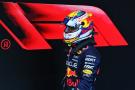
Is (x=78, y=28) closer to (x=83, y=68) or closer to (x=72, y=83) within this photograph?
(x=83, y=68)

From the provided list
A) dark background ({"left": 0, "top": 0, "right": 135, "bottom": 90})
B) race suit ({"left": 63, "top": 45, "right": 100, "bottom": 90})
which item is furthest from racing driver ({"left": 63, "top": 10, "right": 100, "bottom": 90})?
dark background ({"left": 0, "top": 0, "right": 135, "bottom": 90})

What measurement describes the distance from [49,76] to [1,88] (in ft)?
1.64

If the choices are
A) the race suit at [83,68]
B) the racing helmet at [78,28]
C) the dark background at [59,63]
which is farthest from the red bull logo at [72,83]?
the dark background at [59,63]

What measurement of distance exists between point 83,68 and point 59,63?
3.01 ft

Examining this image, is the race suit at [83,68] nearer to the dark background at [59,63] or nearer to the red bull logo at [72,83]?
the red bull logo at [72,83]

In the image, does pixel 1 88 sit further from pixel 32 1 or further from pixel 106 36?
pixel 106 36

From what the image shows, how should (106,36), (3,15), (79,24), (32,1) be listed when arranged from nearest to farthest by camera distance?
1. (79,24)
2. (3,15)
3. (32,1)
4. (106,36)

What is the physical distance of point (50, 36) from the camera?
3604mm

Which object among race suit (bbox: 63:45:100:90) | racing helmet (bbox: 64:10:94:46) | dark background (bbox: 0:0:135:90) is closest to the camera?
race suit (bbox: 63:45:100:90)

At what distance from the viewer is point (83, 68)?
282 cm

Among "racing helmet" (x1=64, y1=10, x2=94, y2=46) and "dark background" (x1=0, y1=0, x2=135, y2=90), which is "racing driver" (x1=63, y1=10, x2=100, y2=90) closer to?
"racing helmet" (x1=64, y1=10, x2=94, y2=46)

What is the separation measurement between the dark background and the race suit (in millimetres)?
566

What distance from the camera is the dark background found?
3354 mm

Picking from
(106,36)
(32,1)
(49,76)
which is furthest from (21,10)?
(106,36)
